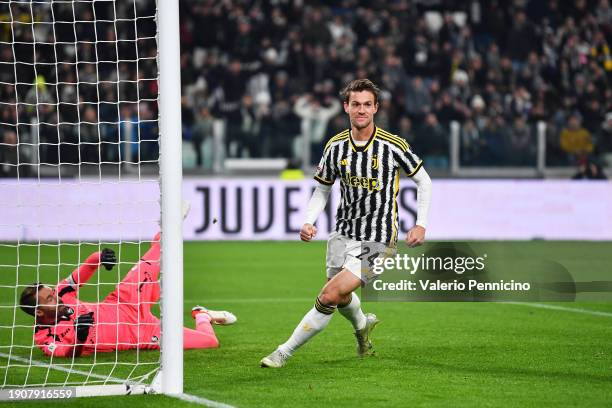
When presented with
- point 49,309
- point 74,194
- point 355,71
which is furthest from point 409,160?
point 355,71

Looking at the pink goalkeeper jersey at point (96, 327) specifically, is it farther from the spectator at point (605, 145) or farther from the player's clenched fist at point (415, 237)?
the spectator at point (605, 145)

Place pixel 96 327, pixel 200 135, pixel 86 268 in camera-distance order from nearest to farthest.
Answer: pixel 96 327, pixel 86 268, pixel 200 135

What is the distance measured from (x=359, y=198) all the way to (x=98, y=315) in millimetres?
2169

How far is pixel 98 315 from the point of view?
26.6 ft

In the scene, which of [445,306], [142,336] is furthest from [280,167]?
[142,336]

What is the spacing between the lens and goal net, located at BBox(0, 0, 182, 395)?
780 cm

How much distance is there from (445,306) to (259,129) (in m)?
9.56

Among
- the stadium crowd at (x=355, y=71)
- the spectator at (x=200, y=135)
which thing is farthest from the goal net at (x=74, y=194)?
the spectator at (x=200, y=135)

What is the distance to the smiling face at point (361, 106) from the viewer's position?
24.0ft

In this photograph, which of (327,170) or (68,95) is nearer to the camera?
(327,170)

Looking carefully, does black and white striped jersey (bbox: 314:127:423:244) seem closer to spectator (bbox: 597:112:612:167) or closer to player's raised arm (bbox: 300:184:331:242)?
player's raised arm (bbox: 300:184:331:242)

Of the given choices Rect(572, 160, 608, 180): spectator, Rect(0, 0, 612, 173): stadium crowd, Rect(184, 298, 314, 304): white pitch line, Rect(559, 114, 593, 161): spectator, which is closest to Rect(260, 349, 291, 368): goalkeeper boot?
Rect(184, 298, 314, 304): white pitch line

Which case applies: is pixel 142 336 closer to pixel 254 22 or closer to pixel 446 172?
pixel 446 172

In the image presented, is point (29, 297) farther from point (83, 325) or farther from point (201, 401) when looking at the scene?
point (201, 401)
